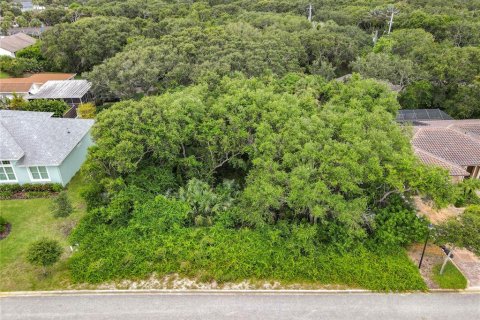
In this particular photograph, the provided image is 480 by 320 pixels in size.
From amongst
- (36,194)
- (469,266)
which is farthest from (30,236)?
(469,266)

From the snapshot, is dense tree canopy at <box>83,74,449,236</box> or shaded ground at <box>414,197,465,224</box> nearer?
dense tree canopy at <box>83,74,449,236</box>

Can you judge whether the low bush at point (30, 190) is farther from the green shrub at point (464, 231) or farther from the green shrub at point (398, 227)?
the green shrub at point (464, 231)

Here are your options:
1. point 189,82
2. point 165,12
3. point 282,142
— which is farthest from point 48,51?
point 282,142

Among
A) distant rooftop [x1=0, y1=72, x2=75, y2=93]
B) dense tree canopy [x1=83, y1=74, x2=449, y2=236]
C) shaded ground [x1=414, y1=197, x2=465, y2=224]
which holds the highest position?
dense tree canopy [x1=83, y1=74, x2=449, y2=236]

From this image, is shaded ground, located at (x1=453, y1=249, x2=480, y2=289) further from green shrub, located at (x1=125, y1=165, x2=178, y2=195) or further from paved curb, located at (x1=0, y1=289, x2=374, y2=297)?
green shrub, located at (x1=125, y1=165, x2=178, y2=195)

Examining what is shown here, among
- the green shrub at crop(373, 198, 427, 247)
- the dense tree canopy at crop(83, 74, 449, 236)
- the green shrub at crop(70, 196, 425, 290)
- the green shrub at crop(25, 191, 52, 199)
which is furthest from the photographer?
the green shrub at crop(25, 191, 52, 199)

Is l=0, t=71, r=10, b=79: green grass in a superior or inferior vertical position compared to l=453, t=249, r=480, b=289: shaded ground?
superior

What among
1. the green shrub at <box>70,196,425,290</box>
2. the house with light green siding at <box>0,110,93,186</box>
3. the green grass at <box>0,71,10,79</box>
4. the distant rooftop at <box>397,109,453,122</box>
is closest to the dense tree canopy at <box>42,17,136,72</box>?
the green grass at <box>0,71,10,79</box>
